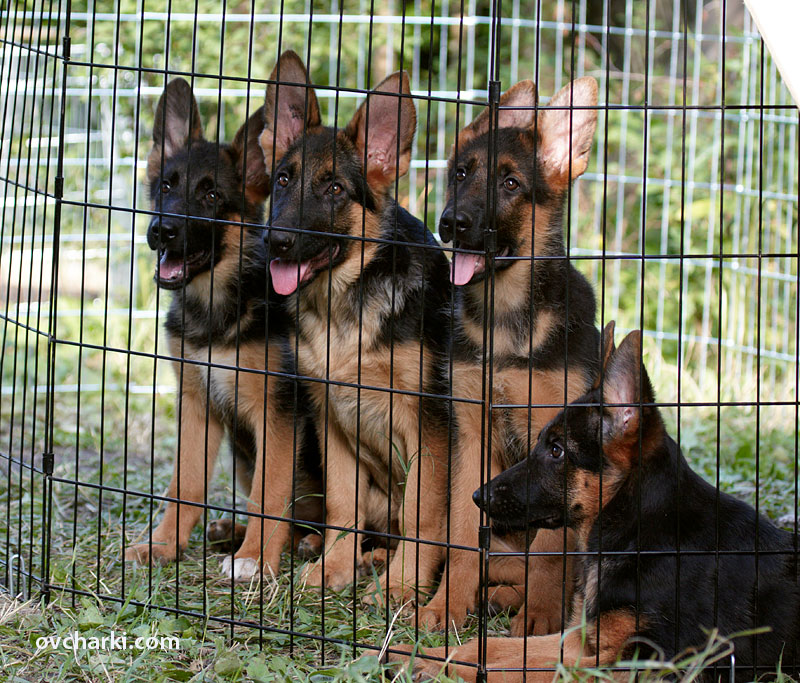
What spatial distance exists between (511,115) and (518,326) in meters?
1.15

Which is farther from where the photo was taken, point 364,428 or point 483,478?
point 364,428

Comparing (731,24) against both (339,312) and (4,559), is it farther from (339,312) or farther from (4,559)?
(4,559)

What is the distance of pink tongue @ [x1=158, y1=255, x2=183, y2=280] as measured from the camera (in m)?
4.72

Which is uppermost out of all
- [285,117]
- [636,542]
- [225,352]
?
[285,117]

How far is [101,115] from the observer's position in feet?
29.8

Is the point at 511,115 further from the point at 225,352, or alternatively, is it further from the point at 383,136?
the point at 225,352

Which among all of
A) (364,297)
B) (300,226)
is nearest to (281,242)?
(300,226)

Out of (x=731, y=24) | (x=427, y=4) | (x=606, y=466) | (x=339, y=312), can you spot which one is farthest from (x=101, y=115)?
(x=606, y=466)

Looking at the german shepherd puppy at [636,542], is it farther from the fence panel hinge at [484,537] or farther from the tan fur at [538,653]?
the fence panel hinge at [484,537]

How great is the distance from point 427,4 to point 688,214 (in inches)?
135

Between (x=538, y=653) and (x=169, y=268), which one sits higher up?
(x=169, y=268)

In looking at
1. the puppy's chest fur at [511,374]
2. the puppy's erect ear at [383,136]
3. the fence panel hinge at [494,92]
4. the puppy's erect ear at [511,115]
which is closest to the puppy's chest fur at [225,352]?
the puppy's erect ear at [383,136]

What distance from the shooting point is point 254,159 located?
5.08 metres

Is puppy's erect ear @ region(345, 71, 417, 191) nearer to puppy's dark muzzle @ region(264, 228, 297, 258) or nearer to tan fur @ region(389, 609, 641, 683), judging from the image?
puppy's dark muzzle @ region(264, 228, 297, 258)
